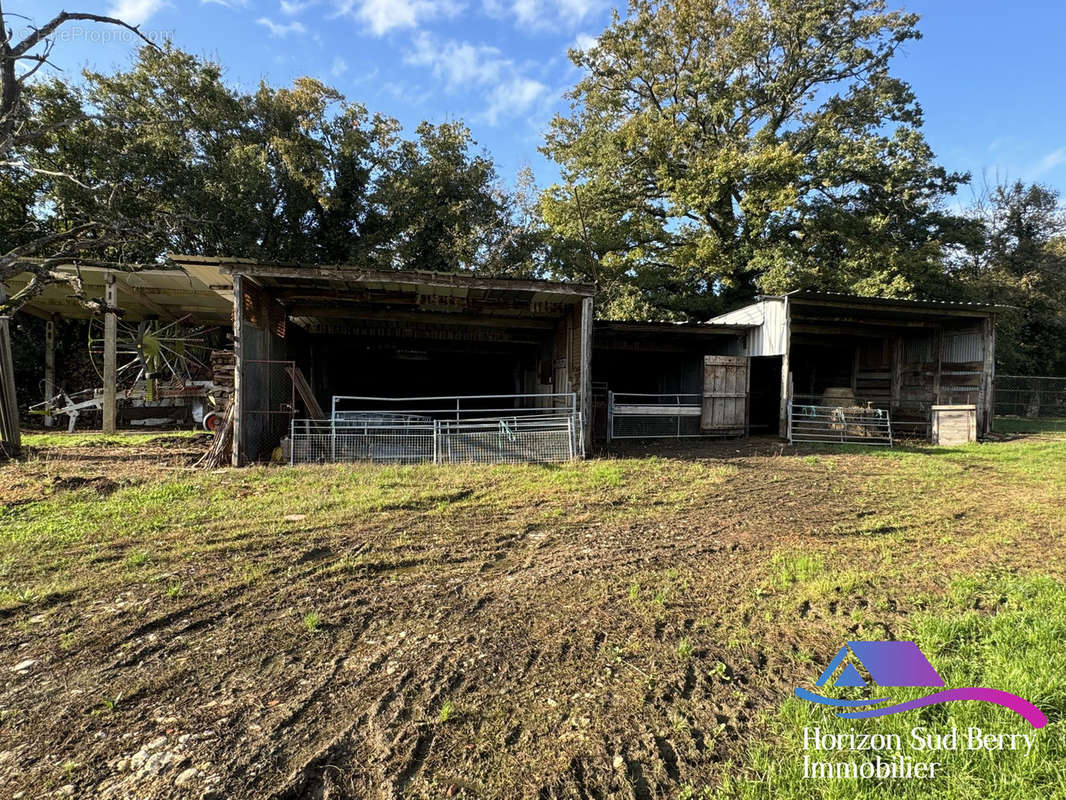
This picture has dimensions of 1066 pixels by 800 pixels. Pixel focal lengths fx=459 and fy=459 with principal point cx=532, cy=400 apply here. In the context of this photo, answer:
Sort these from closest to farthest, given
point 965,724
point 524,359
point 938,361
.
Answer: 1. point 965,724
2. point 938,361
3. point 524,359

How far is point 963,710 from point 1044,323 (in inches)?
1193

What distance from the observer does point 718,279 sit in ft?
64.1

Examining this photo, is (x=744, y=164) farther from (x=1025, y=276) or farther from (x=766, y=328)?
(x=1025, y=276)

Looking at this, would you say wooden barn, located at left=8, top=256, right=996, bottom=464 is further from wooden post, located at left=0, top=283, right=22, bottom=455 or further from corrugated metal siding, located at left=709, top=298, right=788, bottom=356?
wooden post, located at left=0, top=283, right=22, bottom=455

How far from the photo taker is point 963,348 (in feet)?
42.2

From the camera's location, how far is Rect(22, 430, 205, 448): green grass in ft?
32.3

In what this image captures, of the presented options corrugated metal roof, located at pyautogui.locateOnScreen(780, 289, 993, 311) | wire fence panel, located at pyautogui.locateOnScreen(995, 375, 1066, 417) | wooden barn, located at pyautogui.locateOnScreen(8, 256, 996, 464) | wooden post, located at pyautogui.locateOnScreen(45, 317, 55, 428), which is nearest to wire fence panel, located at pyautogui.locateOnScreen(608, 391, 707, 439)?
wooden barn, located at pyautogui.locateOnScreen(8, 256, 996, 464)

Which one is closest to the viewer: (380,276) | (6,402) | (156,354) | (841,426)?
(6,402)

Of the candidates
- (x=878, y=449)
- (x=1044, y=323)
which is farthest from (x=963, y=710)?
(x=1044, y=323)

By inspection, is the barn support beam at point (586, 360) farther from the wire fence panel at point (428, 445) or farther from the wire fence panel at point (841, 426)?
the wire fence panel at point (841, 426)

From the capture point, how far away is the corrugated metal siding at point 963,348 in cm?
1248

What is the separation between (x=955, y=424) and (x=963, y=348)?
2.50 m

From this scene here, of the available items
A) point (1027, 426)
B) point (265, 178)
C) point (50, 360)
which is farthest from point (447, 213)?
point (1027, 426)

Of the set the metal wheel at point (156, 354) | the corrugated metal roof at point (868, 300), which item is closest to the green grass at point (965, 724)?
the corrugated metal roof at point (868, 300)
